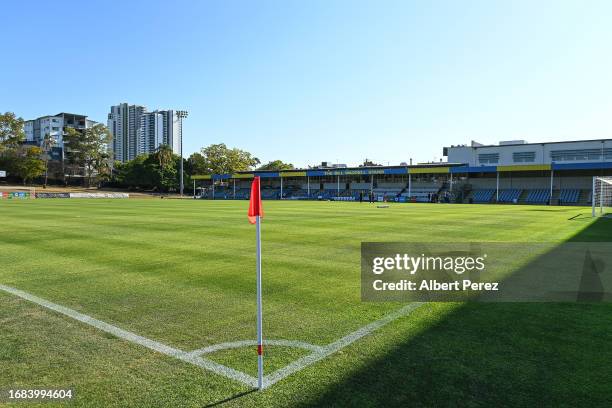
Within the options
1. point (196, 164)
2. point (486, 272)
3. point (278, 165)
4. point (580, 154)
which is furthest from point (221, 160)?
point (486, 272)

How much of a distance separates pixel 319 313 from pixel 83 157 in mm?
119201

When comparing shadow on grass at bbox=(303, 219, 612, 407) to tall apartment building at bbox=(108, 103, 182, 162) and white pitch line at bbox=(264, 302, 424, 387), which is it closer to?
white pitch line at bbox=(264, 302, 424, 387)

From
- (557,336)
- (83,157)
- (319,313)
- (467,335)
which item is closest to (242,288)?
(319,313)

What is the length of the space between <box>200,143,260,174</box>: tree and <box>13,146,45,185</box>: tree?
1555 inches

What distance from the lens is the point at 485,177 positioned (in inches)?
2889

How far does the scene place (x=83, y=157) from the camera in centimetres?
10850

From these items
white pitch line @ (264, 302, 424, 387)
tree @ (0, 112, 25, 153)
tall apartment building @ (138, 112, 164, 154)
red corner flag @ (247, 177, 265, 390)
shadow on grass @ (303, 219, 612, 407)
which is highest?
tall apartment building @ (138, 112, 164, 154)

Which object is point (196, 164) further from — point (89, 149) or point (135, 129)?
point (135, 129)

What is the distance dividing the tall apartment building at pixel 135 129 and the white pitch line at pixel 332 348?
6904 inches

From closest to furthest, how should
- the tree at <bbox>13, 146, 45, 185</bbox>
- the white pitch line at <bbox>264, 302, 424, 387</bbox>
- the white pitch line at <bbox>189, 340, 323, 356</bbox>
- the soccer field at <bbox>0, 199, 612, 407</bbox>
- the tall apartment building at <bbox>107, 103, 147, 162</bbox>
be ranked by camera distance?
the soccer field at <bbox>0, 199, 612, 407</bbox>
the white pitch line at <bbox>264, 302, 424, 387</bbox>
the white pitch line at <bbox>189, 340, 323, 356</bbox>
the tree at <bbox>13, 146, 45, 185</bbox>
the tall apartment building at <bbox>107, 103, 147, 162</bbox>

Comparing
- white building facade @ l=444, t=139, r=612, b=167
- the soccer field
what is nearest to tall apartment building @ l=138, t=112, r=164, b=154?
white building facade @ l=444, t=139, r=612, b=167

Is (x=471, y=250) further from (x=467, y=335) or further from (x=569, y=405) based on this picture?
(x=569, y=405)

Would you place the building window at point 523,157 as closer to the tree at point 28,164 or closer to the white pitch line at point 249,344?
the white pitch line at point 249,344

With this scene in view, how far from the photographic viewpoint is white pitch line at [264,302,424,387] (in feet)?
13.2
